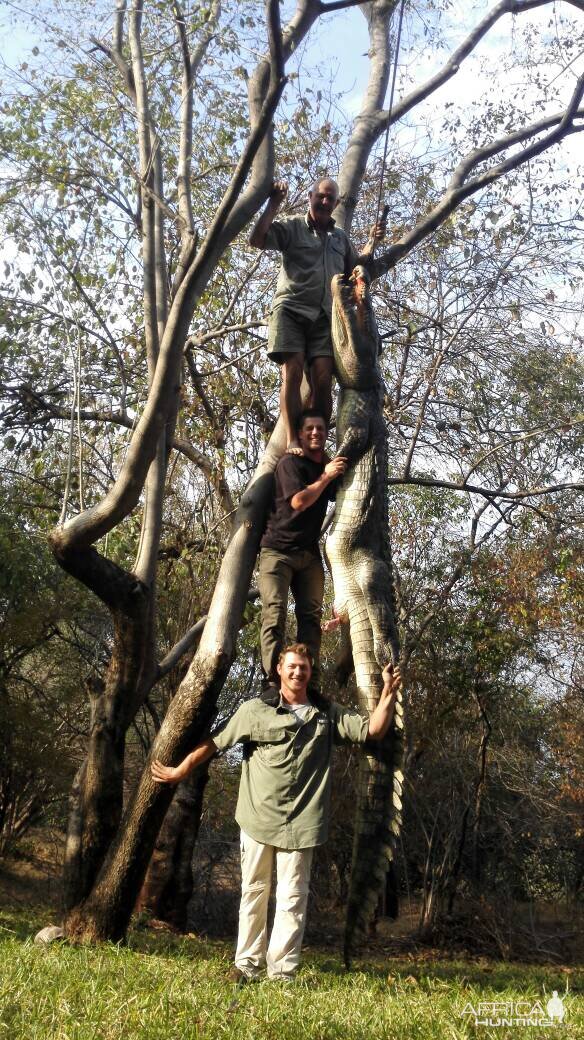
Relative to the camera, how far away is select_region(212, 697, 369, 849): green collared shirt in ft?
15.2

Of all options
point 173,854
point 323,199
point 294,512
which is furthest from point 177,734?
point 173,854

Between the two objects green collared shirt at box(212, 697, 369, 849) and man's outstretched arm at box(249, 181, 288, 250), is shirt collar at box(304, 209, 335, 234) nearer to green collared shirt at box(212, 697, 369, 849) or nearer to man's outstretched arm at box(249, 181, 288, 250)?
man's outstretched arm at box(249, 181, 288, 250)

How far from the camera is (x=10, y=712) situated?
12680 mm

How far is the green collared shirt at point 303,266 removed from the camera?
6.44 meters

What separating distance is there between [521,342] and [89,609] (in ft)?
24.4

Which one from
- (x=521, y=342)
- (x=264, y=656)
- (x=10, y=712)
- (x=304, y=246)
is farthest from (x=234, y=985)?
(x=10, y=712)

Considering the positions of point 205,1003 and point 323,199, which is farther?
point 323,199

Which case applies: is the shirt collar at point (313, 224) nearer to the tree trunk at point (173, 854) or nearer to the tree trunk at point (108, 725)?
the tree trunk at point (108, 725)

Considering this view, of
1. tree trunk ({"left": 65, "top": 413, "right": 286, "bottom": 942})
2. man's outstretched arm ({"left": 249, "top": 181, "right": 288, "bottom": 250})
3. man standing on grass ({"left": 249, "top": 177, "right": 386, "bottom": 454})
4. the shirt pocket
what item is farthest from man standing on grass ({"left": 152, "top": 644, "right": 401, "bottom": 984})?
the shirt pocket

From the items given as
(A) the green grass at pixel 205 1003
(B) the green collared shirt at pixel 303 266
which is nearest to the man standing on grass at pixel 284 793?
(A) the green grass at pixel 205 1003

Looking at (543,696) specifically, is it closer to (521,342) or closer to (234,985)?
(521,342)

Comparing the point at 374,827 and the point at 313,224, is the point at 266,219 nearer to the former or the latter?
the point at 313,224

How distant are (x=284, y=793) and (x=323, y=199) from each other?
12.8 ft

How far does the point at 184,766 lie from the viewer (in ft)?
16.9
